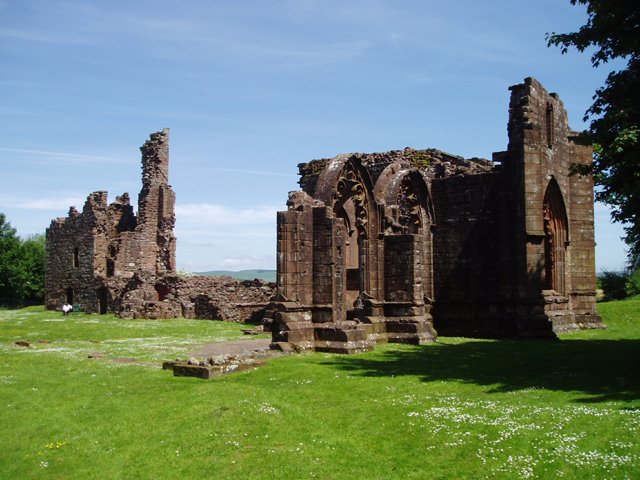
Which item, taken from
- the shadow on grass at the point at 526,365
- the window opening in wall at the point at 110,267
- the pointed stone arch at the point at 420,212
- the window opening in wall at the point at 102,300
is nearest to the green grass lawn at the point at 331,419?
the shadow on grass at the point at 526,365

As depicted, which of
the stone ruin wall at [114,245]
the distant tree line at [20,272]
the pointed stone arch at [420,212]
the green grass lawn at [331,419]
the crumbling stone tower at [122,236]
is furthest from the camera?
the distant tree line at [20,272]

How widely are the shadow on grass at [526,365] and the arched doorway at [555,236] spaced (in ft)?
18.2

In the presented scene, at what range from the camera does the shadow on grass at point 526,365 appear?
11055 mm

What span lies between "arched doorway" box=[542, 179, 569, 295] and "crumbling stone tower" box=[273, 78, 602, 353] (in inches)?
1.6

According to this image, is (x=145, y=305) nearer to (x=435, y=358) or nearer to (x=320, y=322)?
(x=320, y=322)

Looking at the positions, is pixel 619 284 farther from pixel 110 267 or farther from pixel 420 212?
pixel 110 267

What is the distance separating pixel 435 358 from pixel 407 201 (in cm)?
913

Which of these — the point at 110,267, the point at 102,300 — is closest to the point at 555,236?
the point at 102,300

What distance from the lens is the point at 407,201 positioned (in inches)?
926

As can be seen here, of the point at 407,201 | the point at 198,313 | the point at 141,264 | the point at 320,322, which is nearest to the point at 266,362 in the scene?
the point at 320,322

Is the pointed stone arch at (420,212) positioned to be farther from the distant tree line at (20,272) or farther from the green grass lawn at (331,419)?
the distant tree line at (20,272)

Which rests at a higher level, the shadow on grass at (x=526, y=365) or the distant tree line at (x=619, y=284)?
the distant tree line at (x=619, y=284)

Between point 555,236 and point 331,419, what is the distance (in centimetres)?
1687

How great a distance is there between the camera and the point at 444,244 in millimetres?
24219
